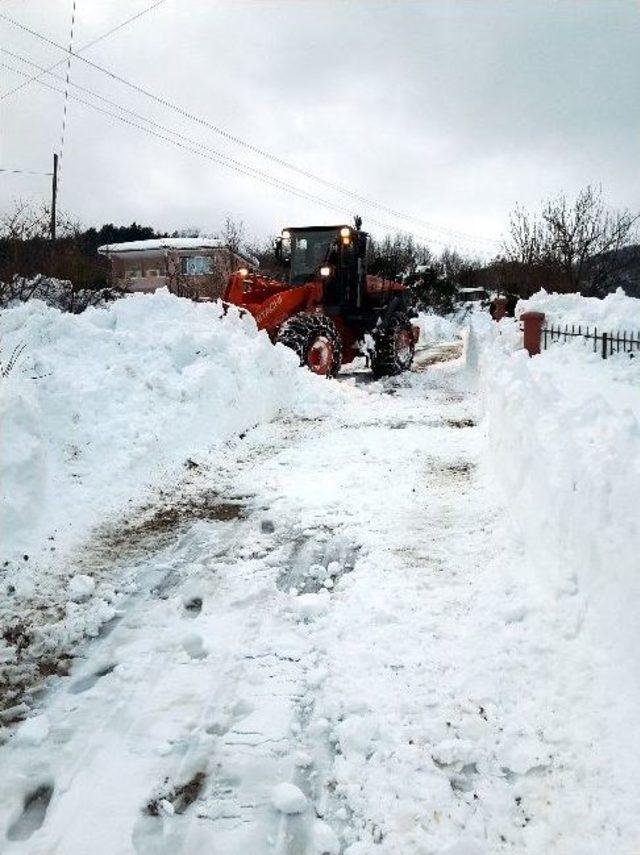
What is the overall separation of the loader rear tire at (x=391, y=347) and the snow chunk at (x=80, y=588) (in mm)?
9623

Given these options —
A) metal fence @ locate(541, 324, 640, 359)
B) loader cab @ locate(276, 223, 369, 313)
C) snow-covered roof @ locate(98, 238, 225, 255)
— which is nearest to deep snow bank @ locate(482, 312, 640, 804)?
loader cab @ locate(276, 223, 369, 313)

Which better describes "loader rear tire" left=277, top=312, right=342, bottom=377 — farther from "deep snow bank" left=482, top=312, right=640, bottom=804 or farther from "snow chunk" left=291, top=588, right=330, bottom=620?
"snow chunk" left=291, top=588, right=330, bottom=620

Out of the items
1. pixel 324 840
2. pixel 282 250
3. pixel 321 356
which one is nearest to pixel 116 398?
pixel 321 356

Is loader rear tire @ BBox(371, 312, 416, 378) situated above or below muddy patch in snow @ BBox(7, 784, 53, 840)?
above

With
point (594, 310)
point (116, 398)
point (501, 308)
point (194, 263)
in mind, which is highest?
point (194, 263)

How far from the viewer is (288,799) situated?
2.28 m

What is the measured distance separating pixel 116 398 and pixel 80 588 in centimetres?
329

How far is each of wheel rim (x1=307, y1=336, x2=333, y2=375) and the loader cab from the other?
1.11m

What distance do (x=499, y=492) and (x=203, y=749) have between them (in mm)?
3637

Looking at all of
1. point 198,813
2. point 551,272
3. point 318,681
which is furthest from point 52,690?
point 551,272

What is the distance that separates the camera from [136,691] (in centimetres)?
294

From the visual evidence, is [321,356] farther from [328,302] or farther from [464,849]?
[464,849]

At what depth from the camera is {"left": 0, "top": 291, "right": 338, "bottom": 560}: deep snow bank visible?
4.81 m

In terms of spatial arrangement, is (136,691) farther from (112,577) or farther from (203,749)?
(112,577)
